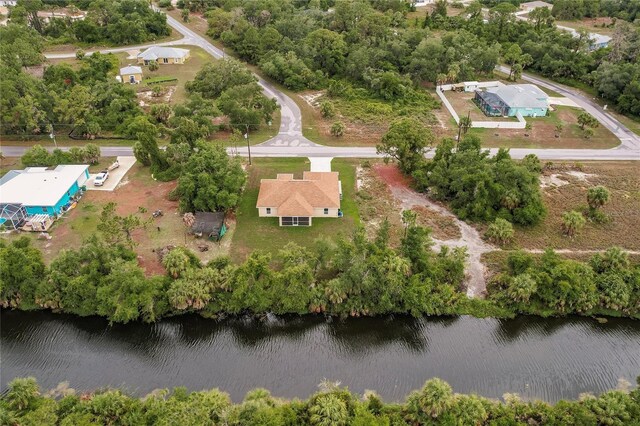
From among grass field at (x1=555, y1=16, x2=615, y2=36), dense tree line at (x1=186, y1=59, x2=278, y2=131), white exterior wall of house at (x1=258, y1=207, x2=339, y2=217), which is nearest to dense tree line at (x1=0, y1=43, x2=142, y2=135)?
dense tree line at (x1=186, y1=59, x2=278, y2=131)

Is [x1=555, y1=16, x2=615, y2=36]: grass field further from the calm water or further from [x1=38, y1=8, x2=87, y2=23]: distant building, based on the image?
[x1=38, y1=8, x2=87, y2=23]: distant building

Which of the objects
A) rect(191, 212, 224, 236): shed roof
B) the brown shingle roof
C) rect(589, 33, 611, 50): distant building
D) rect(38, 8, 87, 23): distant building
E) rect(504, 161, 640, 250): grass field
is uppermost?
rect(589, 33, 611, 50): distant building

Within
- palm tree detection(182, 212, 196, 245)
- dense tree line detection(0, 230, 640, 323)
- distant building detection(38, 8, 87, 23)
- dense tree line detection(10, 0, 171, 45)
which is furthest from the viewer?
distant building detection(38, 8, 87, 23)

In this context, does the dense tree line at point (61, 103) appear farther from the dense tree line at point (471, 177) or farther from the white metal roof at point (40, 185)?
the dense tree line at point (471, 177)

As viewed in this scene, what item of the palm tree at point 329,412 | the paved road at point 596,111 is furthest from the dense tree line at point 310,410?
the paved road at point 596,111

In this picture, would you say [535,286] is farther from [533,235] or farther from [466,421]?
[466,421]

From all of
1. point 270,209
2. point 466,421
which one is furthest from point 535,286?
point 270,209
